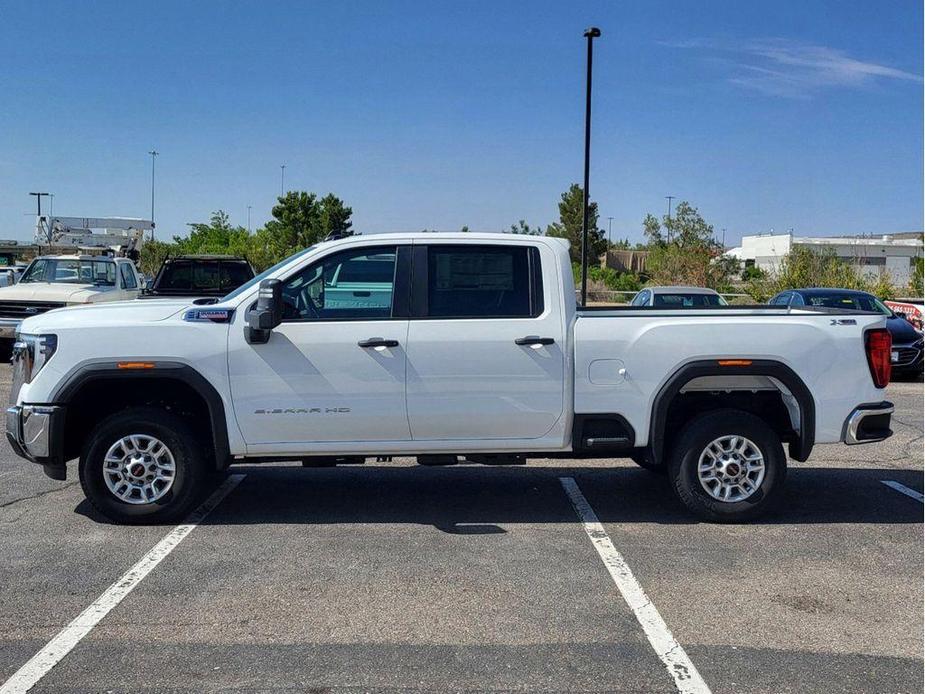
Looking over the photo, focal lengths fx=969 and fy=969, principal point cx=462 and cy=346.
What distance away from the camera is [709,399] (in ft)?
22.8

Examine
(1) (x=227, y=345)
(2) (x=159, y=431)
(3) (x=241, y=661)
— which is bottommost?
(3) (x=241, y=661)

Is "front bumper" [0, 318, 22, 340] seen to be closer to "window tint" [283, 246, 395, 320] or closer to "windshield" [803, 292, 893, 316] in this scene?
"window tint" [283, 246, 395, 320]

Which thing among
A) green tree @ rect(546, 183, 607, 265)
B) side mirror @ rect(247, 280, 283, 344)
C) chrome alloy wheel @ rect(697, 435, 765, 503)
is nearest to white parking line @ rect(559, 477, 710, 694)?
chrome alloy wheel @ rect(697, 435, 765, 503)

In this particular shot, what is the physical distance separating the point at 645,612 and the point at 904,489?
396 cm

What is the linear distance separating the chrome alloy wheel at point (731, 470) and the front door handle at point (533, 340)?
4.50ft

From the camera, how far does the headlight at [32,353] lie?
21.1 ft

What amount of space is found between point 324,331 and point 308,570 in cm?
159

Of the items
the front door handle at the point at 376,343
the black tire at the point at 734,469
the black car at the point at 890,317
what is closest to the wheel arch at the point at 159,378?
the front door handle at the point at 376,343

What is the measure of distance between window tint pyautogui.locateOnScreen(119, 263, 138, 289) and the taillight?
47.1 feet

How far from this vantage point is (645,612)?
509cm

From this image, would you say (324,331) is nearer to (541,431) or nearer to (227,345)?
(227,345)

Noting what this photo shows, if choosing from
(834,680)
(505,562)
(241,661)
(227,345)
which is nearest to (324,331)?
(227,345)

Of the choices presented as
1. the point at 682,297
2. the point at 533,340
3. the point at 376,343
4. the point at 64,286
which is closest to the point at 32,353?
the point at 376,343

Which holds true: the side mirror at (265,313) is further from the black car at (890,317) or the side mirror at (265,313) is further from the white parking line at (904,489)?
the black car at (890,317)
